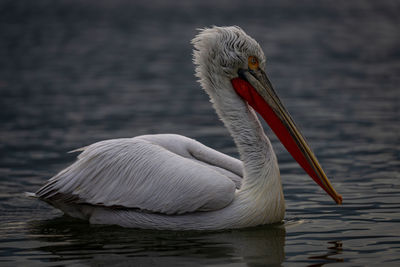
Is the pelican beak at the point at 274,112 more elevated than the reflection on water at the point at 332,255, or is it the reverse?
the pelican beak at the point at 274,112

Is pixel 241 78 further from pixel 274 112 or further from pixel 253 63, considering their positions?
pixel 274 112

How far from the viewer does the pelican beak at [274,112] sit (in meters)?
5.92

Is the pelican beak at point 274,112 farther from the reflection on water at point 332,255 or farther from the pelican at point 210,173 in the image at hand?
the reflection on water at point 332,255

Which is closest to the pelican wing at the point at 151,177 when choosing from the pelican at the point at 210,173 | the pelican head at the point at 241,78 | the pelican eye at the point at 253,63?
the pelican at the point at 210,173

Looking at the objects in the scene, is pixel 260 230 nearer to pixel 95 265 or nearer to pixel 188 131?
pixel 95 265

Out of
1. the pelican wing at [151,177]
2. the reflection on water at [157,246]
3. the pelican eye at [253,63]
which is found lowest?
the reflection on water at [157,246]

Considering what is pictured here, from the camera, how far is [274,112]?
19.9ft

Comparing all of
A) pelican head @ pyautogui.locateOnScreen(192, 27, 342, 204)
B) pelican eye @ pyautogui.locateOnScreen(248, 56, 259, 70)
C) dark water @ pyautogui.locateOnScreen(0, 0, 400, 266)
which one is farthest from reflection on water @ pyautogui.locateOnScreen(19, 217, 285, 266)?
pelican eye @ pyautogui.locateOnScreen(248, 56, 259, 70)

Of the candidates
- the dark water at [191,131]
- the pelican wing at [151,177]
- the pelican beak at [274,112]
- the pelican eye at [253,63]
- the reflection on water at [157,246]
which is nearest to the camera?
the reflection on water at [157,246]

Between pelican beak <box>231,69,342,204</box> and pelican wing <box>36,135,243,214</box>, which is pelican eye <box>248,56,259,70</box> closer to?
pelican beak <box>231,69,342,204</box>

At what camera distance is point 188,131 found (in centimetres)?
1095

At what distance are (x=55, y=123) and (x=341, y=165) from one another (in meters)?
5.24

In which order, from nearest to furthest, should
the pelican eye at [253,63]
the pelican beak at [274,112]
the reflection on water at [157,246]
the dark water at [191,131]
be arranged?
the reflection on water at [157,246] → the dark water at [191,131] → the pelican beak at [274,112] → the pelican eye at [253,63]

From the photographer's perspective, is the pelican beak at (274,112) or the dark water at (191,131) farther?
the pelican beak at (274,112)
